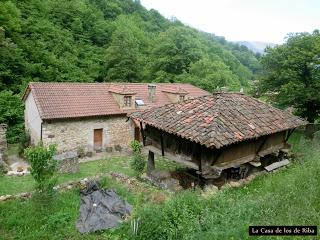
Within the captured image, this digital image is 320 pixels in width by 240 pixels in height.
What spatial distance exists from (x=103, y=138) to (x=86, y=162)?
2.56 meters

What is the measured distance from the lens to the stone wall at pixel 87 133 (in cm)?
1786

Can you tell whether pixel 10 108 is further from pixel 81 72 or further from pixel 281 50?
pixel 281 50

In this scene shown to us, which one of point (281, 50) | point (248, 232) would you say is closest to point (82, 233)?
point (248, 232)

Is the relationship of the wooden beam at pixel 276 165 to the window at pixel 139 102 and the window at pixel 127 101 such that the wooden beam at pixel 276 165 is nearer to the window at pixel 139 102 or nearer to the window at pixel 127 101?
the window at pixel 139 102

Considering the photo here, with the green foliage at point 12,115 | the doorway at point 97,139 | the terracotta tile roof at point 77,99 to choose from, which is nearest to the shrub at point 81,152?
the doorway at point 97,139

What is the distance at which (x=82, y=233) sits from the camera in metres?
7.88

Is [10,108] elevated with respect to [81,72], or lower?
lower

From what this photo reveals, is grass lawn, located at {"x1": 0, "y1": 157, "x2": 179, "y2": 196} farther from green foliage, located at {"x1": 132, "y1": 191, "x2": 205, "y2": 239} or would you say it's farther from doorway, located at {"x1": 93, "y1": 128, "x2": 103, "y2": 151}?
green foliage, located at {"x1": 132, "y1": 191, "x2": 205, "y2": 239}

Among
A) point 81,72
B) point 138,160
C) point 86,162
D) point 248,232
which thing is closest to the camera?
point 248,232

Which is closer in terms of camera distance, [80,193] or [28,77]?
[80,193]

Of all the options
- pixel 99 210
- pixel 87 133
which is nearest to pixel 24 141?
pixel 87 133

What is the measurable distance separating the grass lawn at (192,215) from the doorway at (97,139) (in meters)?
10.2

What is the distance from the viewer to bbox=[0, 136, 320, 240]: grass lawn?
6.20 metres

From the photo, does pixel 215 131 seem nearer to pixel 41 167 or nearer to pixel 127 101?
pixel 41 167
